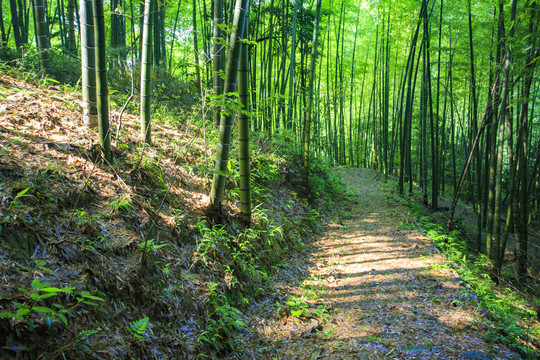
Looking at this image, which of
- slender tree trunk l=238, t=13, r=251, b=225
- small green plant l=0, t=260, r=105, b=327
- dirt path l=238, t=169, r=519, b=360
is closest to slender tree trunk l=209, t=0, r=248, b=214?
slender tree trunk l=238, t=13, r=251, b=225

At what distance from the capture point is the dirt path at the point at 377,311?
2.30m

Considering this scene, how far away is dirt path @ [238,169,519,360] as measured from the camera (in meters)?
2.30

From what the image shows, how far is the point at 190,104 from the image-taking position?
6207mm

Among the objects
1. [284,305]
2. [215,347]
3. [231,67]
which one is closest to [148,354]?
[215,347]

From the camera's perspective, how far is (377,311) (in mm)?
2928

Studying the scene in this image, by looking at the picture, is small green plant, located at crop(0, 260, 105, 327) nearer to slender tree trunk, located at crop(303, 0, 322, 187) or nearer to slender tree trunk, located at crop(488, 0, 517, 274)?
slender tree trunk, located at crop(303, 0, 322, 187)

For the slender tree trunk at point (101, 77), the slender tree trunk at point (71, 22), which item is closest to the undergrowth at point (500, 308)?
the slender tree trunk at point (101, 77)

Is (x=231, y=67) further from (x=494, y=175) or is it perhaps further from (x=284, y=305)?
(x=494, y=175)

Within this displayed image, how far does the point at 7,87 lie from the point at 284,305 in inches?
172

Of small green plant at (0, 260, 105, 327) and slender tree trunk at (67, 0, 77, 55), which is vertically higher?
slender tree trunk at (67, 0, 77, 55)

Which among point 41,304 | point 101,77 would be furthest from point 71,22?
point 41,304

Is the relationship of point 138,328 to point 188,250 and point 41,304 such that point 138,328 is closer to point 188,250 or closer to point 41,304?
point 41,304

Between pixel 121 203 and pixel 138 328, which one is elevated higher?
pixel 121 203

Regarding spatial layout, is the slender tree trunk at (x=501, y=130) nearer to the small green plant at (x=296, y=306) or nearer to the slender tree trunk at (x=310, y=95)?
the slender tree trunk at (x=310, y=95)
